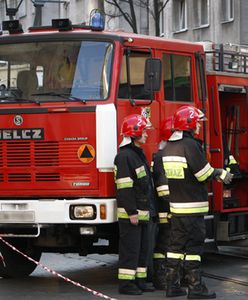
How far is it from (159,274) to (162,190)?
93cm

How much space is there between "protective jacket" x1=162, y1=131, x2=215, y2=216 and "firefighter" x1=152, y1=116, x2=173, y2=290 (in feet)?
1.79

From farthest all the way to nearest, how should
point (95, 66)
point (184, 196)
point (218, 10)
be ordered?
point (218, 10) → point (95, 66) → point (184, 196)

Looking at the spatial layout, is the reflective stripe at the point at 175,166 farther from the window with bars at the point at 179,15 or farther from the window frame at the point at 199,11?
the window with bars at the point at 179,15

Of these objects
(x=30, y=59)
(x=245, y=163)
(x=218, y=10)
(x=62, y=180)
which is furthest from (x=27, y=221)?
(x=218, y=10)

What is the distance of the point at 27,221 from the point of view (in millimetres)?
8391

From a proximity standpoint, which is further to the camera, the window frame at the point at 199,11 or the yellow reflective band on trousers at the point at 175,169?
the window frame at the point at 199,11

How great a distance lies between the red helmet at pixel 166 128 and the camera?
859 cm

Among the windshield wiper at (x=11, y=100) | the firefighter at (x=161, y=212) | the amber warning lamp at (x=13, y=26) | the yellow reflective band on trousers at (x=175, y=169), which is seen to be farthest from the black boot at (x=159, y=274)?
the amber warning lamp at (x=13, y=26)

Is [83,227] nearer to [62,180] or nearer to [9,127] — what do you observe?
[62,180]

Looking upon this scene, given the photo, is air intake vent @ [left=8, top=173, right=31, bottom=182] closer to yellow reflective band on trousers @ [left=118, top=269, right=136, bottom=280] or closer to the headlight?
the headlight

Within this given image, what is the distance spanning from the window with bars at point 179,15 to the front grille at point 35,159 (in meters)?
22.8

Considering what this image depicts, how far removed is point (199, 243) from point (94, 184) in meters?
1.27

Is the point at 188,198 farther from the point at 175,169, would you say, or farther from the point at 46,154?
the point at 46,154

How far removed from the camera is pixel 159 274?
8562 mm
